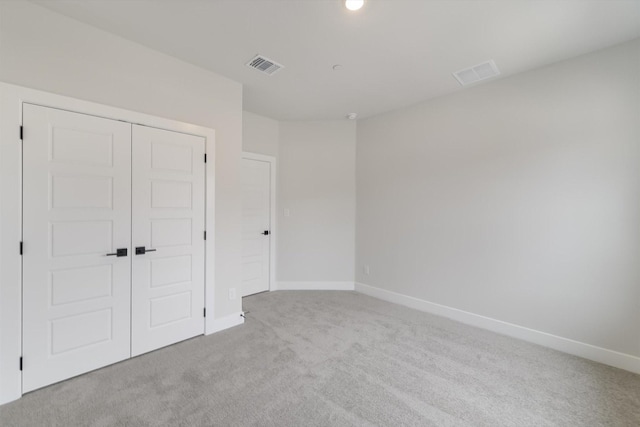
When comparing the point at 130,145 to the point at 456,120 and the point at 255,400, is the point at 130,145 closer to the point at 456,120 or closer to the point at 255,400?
the point at 255,400

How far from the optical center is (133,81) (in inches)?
92.7

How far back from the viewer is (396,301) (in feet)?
12.7

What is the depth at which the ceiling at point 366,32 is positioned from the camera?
6.28 ft

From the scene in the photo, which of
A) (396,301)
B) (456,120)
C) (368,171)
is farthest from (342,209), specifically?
(456,120)

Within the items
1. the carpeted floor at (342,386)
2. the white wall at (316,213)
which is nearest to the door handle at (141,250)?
the carpeted floor at (342,386)

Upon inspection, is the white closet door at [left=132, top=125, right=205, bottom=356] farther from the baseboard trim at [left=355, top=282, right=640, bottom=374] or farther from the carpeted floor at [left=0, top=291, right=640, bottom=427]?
the baseboard trim at [left=355, top=282, right=640, bottom=374]

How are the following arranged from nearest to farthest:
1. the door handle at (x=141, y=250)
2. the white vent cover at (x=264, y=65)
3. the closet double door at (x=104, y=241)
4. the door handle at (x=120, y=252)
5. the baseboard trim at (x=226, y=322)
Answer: the closet double door at (x=104, y=241) < the door handle at (x=120, y=252) < the door handle at (x=141, y=250) < the white vent cover at (x=264, y=65) < the baseboard trim at (x=226, y=322)

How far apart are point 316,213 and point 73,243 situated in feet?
10.0

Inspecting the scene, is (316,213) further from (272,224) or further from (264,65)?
(264,65)

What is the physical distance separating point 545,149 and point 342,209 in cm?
269

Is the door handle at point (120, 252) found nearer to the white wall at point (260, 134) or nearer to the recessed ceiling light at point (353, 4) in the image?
the white wall at point (260, 134)

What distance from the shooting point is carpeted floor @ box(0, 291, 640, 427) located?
1.71 meters

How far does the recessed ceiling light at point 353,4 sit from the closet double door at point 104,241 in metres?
1.88

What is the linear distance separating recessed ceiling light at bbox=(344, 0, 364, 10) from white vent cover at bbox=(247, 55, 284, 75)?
39.4 inches
